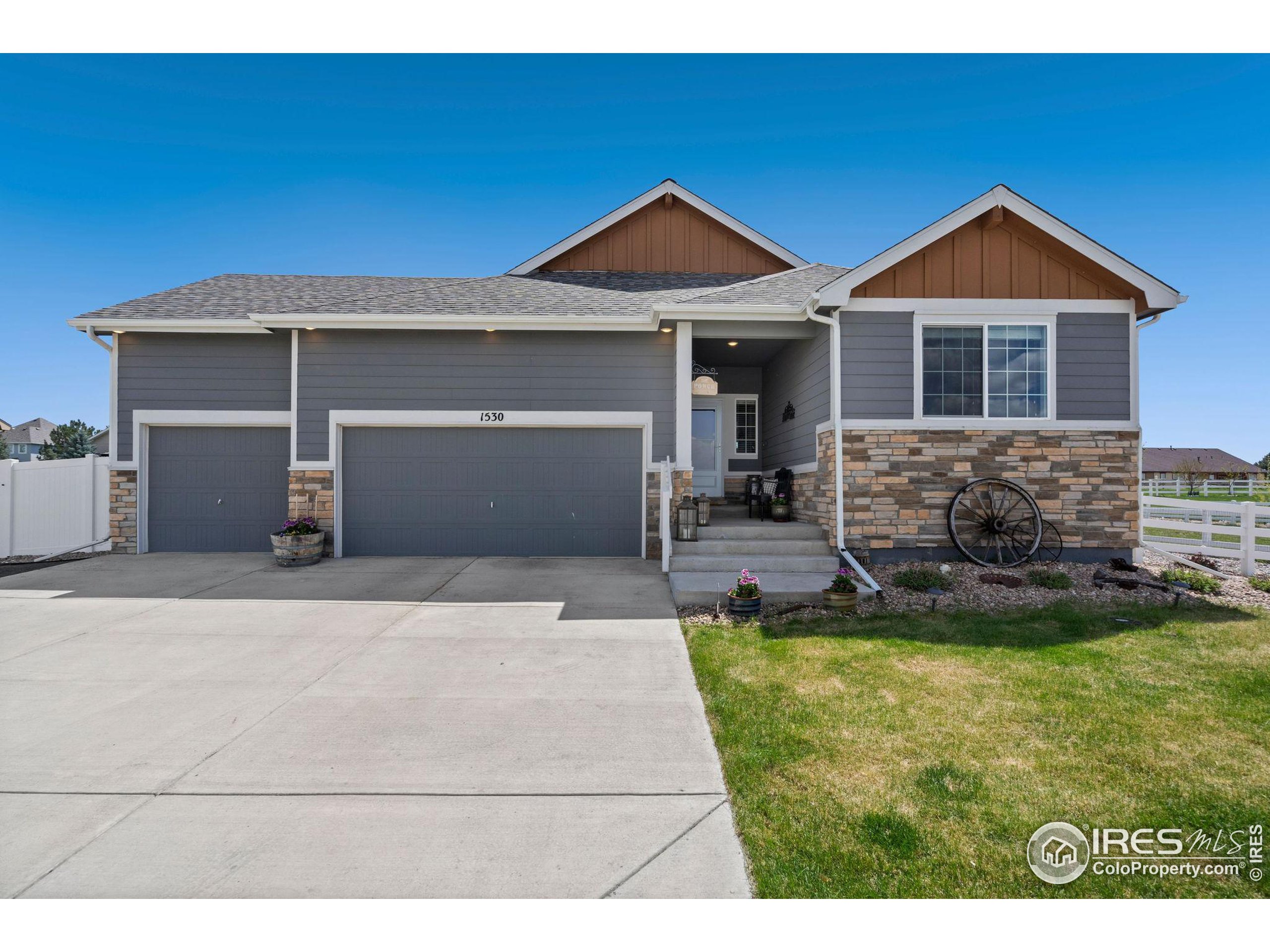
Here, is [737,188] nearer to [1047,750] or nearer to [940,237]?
[940,237]

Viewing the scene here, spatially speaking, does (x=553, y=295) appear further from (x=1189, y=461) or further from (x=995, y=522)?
(x=1189, y=461)

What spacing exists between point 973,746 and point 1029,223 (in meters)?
7.44

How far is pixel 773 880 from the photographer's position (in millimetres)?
2227

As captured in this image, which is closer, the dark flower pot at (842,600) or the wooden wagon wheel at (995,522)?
the dark flower pot at (842,600)

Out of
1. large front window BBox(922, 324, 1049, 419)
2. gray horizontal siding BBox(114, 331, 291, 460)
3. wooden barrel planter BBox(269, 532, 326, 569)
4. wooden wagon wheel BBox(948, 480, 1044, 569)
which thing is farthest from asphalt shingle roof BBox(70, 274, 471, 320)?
wooden wagon wheel BBox(948, 480, 1044, 569)

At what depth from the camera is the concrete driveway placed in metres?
2.34

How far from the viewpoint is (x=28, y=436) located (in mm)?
55875

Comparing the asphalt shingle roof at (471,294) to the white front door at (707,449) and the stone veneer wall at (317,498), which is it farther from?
the stone veneer wall at (317,498)

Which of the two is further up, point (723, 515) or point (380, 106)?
point (380, 106)

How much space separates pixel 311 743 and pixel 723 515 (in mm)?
7653

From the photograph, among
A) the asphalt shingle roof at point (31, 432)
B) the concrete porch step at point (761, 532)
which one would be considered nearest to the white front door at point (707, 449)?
the concrete porch step at point (761, 532)

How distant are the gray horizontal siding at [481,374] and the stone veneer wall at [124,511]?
2986 millimetres

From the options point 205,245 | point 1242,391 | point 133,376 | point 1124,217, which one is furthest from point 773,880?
point 1242,391

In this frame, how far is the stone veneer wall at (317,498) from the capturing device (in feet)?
30.4
